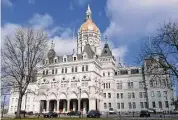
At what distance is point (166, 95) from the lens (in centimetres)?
7294

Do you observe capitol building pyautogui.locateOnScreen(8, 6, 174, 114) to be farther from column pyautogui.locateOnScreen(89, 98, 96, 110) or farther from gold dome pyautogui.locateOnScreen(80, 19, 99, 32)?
gold dome pyautogui.locateOnScreen(80, 19, 99, 32)

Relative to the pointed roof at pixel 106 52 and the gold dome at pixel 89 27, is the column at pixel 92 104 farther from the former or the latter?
the gold dome at pixel 89 27

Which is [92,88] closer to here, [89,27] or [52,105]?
[52,105]

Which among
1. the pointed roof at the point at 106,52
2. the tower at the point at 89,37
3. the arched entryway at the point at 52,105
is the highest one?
the tower at the point at 89,37

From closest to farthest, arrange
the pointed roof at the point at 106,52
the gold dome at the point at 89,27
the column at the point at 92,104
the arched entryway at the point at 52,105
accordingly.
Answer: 1. the column at the point at 92,104
2. the arched entryway at the point at 52,105
3. the pointed roof at the point at 106,52
4. the gold dome at the point at 89,27

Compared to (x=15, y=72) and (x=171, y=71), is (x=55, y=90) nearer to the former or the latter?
(x=15, y=72)

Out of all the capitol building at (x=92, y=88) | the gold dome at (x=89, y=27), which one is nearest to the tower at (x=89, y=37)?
the gold dome at (x=89, y=27)

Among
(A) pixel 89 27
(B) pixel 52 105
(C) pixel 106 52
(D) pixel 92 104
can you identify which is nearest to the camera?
(D) pixel 92 104

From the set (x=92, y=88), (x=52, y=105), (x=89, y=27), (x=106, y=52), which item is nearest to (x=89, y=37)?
(x=89, y=27)

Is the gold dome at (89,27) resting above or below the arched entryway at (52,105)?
above

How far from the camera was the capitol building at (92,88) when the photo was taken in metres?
70.8

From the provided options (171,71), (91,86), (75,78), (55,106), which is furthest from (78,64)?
(171,71)

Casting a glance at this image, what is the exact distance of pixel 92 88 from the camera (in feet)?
225

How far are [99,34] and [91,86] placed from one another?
4135cm
